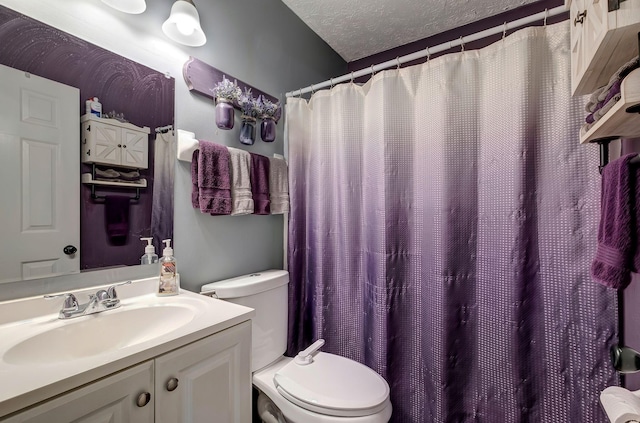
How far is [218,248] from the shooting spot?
138 centimetres

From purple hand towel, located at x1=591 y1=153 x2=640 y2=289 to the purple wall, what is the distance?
1.34 meters

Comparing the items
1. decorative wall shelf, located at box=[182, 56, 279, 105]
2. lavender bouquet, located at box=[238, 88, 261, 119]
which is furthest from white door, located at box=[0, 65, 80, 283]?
lavender bouquet, located at box=[238, 88, 261, 119]

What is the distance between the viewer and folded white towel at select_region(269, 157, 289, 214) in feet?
5.22

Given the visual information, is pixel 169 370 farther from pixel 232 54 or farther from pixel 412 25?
pixel 412 25

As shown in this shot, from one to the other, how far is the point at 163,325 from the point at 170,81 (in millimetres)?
993

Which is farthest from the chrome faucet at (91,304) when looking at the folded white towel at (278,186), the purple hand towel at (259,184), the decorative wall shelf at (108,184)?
the folded white towel at (278,186)

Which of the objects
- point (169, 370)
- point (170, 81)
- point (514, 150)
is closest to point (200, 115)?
point (170, 81)

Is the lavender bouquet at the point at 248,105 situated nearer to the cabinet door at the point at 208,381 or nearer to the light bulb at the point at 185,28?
the light bulb at the point at 185,28

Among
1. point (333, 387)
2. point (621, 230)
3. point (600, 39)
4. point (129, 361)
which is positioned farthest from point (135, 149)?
point (621, 230)

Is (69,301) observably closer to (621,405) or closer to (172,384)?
(172,384)

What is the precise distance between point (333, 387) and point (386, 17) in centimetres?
211

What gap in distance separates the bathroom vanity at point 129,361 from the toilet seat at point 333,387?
23cm

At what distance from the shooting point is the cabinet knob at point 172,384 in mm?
716

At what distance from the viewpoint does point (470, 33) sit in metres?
1.90
